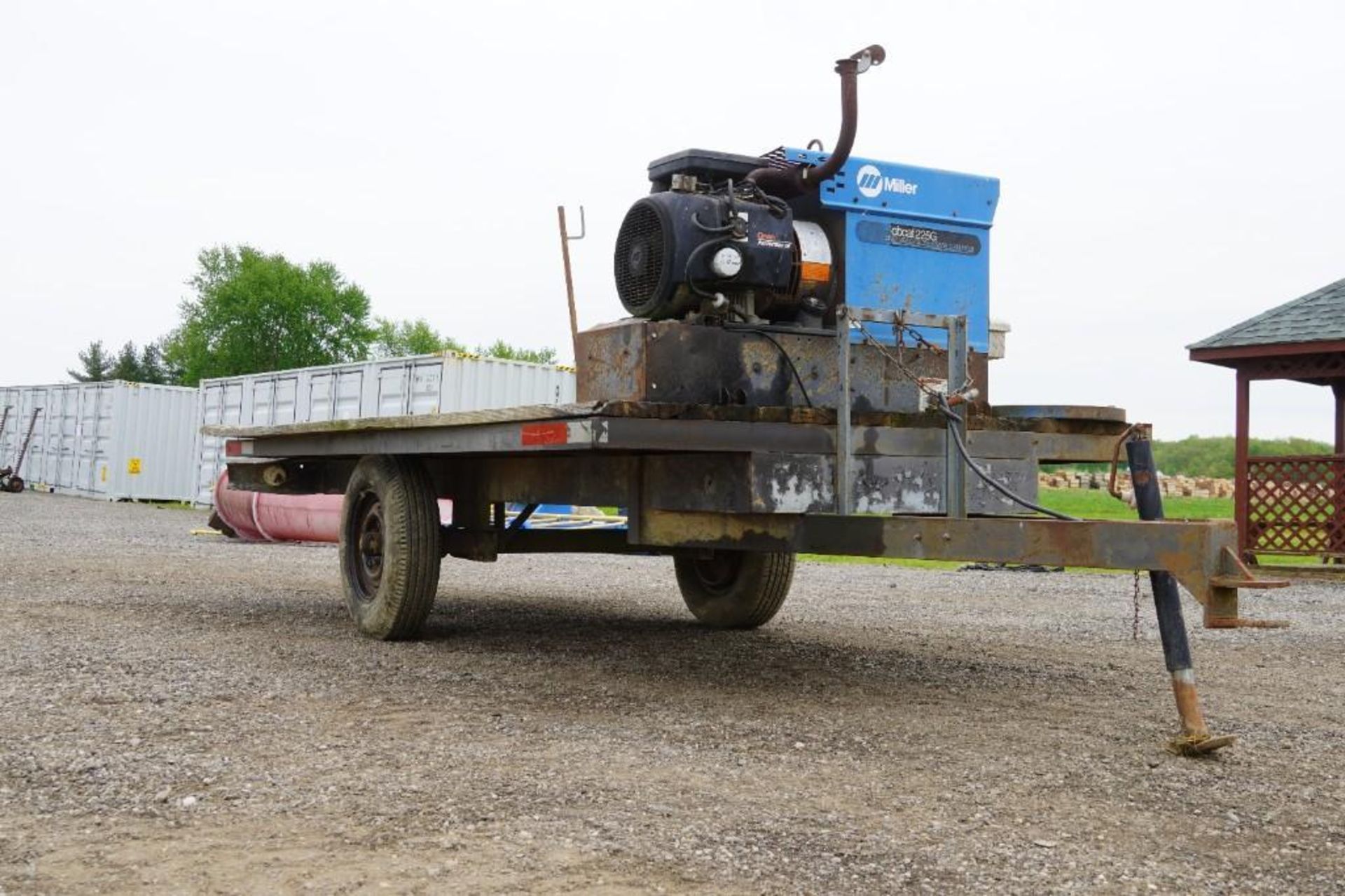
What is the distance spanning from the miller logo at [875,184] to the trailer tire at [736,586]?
2.35 metres

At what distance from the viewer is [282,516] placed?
18.5 meters

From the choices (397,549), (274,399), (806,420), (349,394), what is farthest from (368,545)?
→ (274,399)

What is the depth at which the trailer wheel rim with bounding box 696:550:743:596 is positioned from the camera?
8.65 m

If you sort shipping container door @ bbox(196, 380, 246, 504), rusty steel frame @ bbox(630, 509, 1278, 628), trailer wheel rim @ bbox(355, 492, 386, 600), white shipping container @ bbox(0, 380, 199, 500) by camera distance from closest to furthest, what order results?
rusty steel frame @ bbox(630, 509, 1278, 628) < trailer wheel rim @ bbox(355, 492, 386, 600) < shipping container door @ bbox(196, 380, 246, 504) < white shipping container @ bbox(0, 380, 199, 500)

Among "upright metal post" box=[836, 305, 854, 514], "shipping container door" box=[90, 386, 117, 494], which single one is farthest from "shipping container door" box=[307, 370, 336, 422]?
"upright metal post" box=[836, 305, 854, 514]

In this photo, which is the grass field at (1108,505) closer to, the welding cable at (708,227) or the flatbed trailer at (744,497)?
the flatbed trailer at (744,497)

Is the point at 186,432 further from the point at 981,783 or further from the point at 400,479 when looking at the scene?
the point at 981,783

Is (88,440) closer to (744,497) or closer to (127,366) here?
(744,497)

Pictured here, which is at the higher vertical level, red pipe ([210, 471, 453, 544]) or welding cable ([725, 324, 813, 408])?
welding cable ([725, 324, 813, 408])

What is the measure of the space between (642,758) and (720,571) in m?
3.96

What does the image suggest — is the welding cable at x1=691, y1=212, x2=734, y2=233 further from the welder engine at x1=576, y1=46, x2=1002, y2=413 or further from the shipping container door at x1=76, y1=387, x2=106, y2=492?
the shipping container door at x1=76, y1=387, x2=106, y2=492

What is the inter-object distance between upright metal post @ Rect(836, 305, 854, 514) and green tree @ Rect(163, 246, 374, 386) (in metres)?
→ 69.1

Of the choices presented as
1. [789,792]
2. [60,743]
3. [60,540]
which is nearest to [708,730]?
[789,792]

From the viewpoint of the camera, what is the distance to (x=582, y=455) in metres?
6.83
